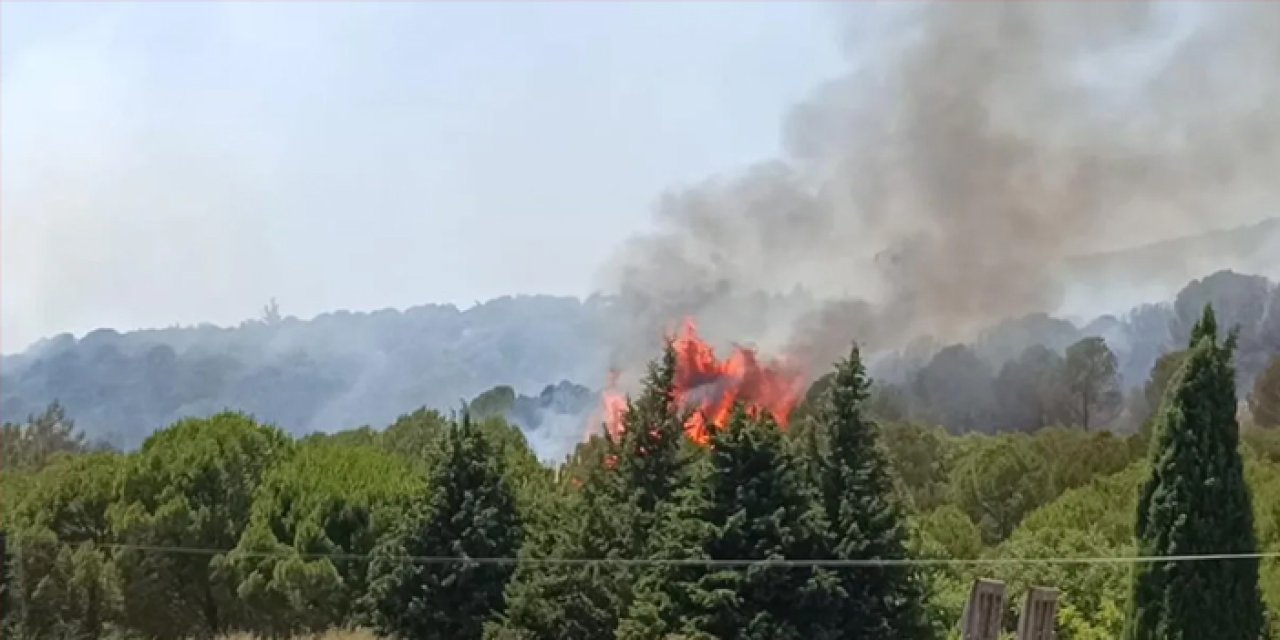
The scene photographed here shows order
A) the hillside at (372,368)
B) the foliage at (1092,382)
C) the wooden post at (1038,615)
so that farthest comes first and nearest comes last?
the hillside at (372,368) < the foliage at (1092,382) < the wooden post at (1038,615)

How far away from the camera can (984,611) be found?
22.7 ft

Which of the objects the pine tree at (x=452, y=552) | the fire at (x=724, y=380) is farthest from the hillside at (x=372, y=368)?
the pine tree at (x=452, y=552)

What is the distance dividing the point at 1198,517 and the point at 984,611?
2.23 m

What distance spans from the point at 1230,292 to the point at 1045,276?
1376 mm

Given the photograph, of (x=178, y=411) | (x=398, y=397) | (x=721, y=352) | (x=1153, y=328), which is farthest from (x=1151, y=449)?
(x=178, y=411)

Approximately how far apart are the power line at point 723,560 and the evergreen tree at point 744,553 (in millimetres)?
50

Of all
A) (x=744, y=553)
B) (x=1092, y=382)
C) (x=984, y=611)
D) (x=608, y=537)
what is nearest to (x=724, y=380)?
(x=1092, y=382)

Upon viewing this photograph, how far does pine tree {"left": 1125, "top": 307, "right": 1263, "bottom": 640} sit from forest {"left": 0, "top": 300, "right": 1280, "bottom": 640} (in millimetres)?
13

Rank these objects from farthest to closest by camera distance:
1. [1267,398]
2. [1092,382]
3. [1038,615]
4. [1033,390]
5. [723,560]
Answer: [1033,390] < [1092,382] < [1267,398] < [723,560] < [1038,615]

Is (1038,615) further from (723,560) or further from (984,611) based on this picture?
(723,560)

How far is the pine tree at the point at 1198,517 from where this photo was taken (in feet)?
27.9

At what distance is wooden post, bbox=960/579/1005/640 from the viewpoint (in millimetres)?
6891

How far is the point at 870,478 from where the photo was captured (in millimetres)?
9773

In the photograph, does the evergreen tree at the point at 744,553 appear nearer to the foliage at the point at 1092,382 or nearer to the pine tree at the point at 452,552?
the pine tree at the point at 452,552
